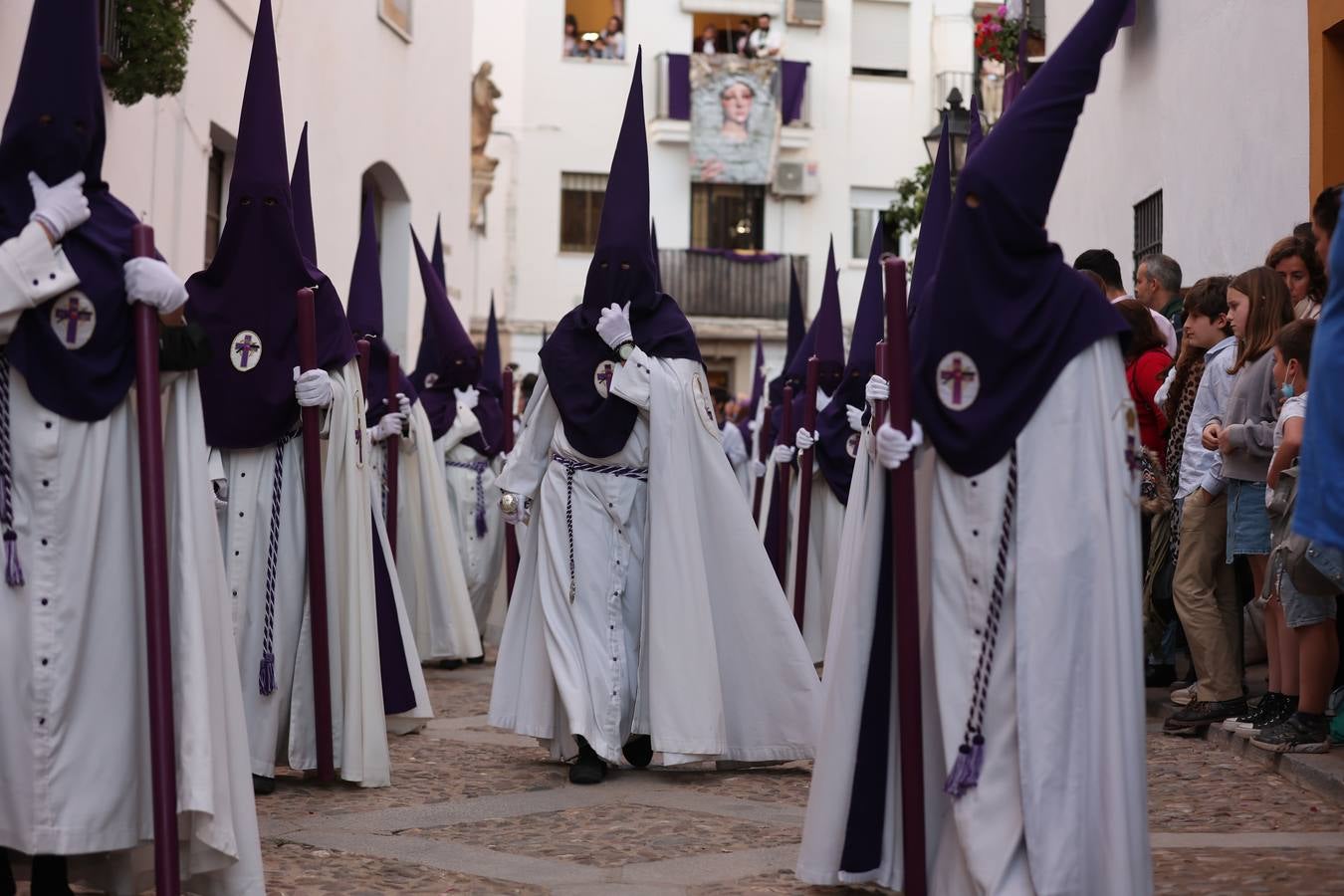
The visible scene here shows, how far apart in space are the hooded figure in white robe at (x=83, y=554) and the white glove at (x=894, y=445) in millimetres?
1870

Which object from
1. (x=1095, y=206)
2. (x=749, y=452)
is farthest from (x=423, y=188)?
(x=1095, y=206)

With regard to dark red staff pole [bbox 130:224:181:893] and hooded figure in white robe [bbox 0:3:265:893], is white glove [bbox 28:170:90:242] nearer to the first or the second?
hooded figure in white robe [bbox 0:3:265:893]

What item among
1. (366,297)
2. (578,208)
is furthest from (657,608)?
(578,208)

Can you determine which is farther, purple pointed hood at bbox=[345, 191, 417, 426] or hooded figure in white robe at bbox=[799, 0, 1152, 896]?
purple pointed hood at bbox=[345, 191, 417, 426]

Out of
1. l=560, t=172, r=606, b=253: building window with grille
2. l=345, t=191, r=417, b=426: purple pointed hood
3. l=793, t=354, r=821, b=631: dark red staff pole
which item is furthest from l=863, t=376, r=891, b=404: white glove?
l=560, t=172, r=606, b=253: building window with grille

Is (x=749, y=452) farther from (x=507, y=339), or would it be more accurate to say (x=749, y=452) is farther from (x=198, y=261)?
(x=507, y=339)

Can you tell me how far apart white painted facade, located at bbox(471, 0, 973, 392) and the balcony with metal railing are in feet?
0.75

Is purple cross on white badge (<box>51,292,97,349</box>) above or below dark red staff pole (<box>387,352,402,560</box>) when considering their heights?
above

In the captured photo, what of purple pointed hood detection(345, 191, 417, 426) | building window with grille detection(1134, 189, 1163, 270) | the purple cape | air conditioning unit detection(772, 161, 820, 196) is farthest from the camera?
air conditioning unit detection(772, 161, 820, 196)

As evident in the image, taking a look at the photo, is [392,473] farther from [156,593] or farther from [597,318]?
[156,593]

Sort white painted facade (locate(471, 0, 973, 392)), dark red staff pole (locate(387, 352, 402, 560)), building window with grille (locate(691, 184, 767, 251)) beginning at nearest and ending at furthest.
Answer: dark red staff pole (locate(387, 352, 402, 560)), white painted facade (locate(471, 0, 973, 392)), building window with grille (locate(691, 184, 767, 251))

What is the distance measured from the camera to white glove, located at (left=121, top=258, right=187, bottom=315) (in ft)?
15.5

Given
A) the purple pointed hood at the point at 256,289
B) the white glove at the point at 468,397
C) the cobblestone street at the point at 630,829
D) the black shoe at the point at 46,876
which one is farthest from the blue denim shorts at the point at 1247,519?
the white glove at the point at 468,397

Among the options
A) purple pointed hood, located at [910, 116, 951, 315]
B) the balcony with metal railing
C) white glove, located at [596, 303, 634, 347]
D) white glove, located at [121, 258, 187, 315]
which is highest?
the balcony with metal railing
